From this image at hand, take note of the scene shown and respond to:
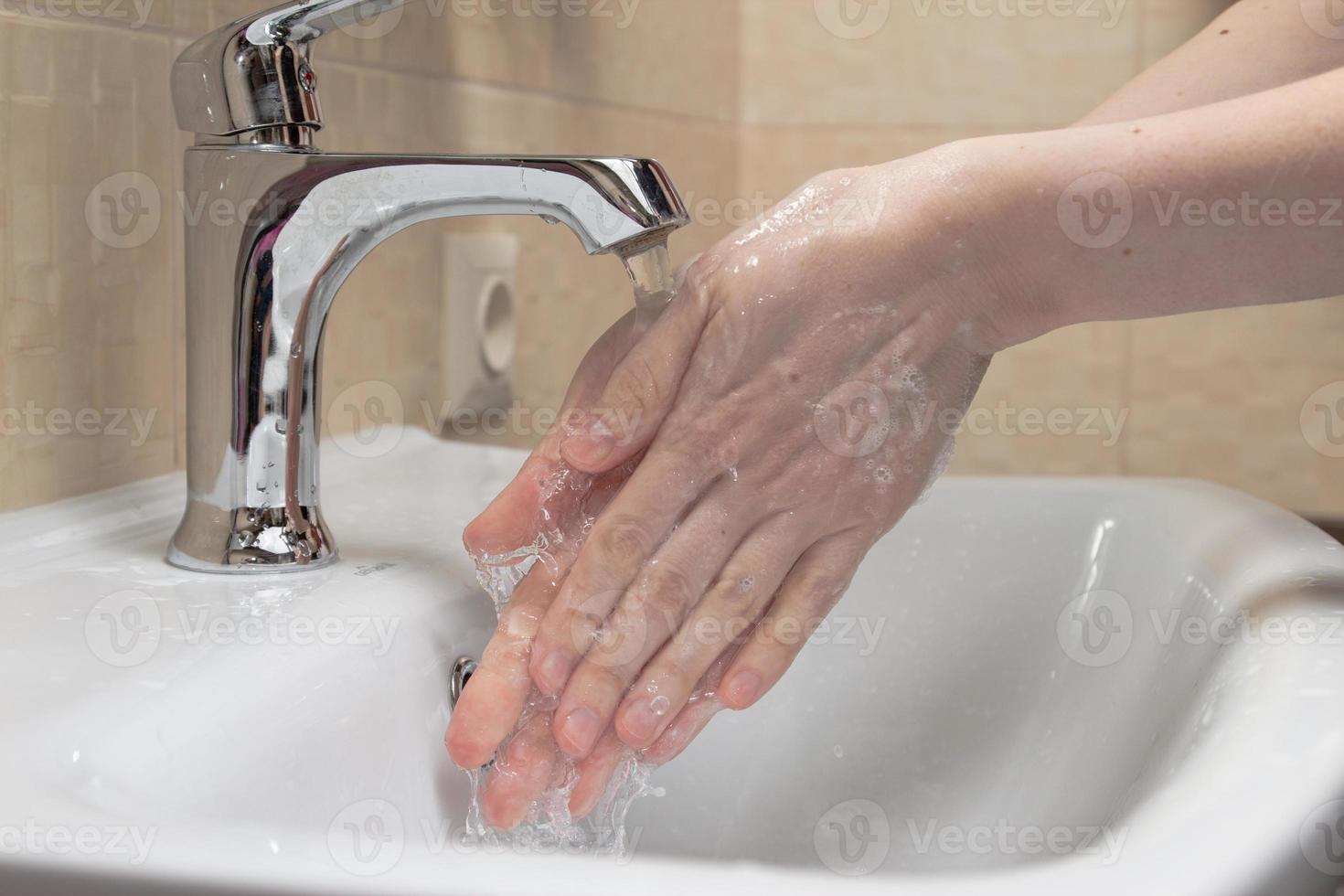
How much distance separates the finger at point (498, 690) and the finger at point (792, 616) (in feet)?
0.22

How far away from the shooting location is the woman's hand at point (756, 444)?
0.42 m

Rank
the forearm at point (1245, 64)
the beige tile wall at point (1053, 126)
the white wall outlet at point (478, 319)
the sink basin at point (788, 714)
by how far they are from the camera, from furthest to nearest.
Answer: the beige tile wall at point (1053, 126) → the white wall outlet at point (478, 319) → the forearm at point (1245, 64) → the sink basin at point (788, 714)

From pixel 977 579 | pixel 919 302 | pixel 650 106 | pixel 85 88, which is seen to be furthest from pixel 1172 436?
pixel 85 88

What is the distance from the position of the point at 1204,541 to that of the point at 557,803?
0.27m

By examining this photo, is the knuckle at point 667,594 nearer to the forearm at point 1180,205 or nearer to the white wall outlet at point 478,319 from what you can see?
the forearm at point 1180,205

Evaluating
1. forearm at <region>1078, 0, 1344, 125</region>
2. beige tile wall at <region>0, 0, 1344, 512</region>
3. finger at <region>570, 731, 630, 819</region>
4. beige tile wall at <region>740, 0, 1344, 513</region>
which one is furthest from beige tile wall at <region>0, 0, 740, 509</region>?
forearm at <region>1078, 0, 1344, 125</region>

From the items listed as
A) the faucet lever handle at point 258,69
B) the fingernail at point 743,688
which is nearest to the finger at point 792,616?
the fingernail at point 743,688

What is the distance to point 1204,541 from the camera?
51 centimetres

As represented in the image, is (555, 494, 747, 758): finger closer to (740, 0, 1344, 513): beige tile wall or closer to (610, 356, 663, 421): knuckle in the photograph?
(610, 356, 663, 421): knuckle

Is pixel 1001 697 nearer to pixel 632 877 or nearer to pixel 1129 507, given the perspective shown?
pixel 1129 507

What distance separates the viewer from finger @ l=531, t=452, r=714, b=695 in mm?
415

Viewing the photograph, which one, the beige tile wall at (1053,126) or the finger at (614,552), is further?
the beige tile wall at (1053,126)

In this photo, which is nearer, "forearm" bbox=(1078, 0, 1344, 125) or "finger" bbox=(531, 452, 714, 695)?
"finger" bbox=(531, 452, 714, 695)

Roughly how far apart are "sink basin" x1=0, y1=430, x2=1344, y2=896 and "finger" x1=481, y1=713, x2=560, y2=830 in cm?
2
